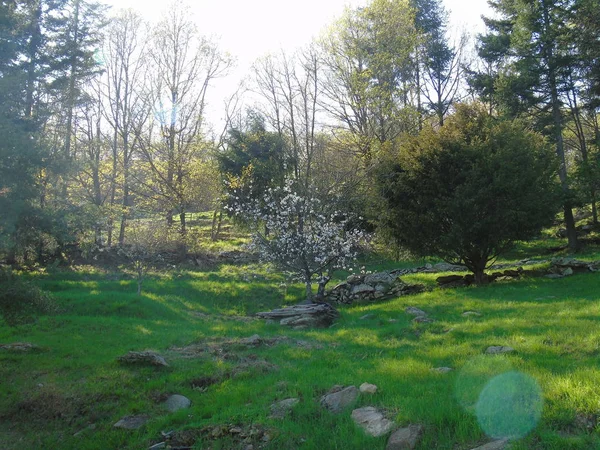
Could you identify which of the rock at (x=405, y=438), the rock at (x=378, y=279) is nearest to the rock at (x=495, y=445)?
the rock at (x=405, y=438)

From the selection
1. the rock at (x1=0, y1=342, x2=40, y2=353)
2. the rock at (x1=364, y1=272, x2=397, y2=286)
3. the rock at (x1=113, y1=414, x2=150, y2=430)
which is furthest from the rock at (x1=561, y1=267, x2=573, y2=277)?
the rock at (x1=0, y1=342, x2=40, y2=353)

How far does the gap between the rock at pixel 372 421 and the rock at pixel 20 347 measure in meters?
7.91

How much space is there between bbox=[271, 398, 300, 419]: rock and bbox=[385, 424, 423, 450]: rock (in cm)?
171

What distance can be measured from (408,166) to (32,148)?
1205 centimetres

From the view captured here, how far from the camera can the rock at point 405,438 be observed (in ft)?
17.2

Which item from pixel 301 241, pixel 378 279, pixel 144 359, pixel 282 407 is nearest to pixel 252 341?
pixel 144 359

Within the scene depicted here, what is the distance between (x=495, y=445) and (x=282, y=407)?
300 centimetres

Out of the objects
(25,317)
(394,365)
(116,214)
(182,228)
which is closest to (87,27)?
(116,214)

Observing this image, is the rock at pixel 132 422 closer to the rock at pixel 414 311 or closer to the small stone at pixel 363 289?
the rock at pixel 414 311

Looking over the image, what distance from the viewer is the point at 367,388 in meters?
6.65

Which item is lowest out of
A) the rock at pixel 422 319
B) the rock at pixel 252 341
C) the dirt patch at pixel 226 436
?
the dirt patch at pixel 226 436

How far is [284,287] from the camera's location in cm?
1922

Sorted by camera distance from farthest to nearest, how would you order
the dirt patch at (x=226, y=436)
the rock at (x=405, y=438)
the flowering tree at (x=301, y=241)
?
the flowering tree at (x=301, y=241) < the dirt patch at (x=226, y=436) < the rock at (x=405, y=438)

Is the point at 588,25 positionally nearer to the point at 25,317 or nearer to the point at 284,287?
the point at 284,287
